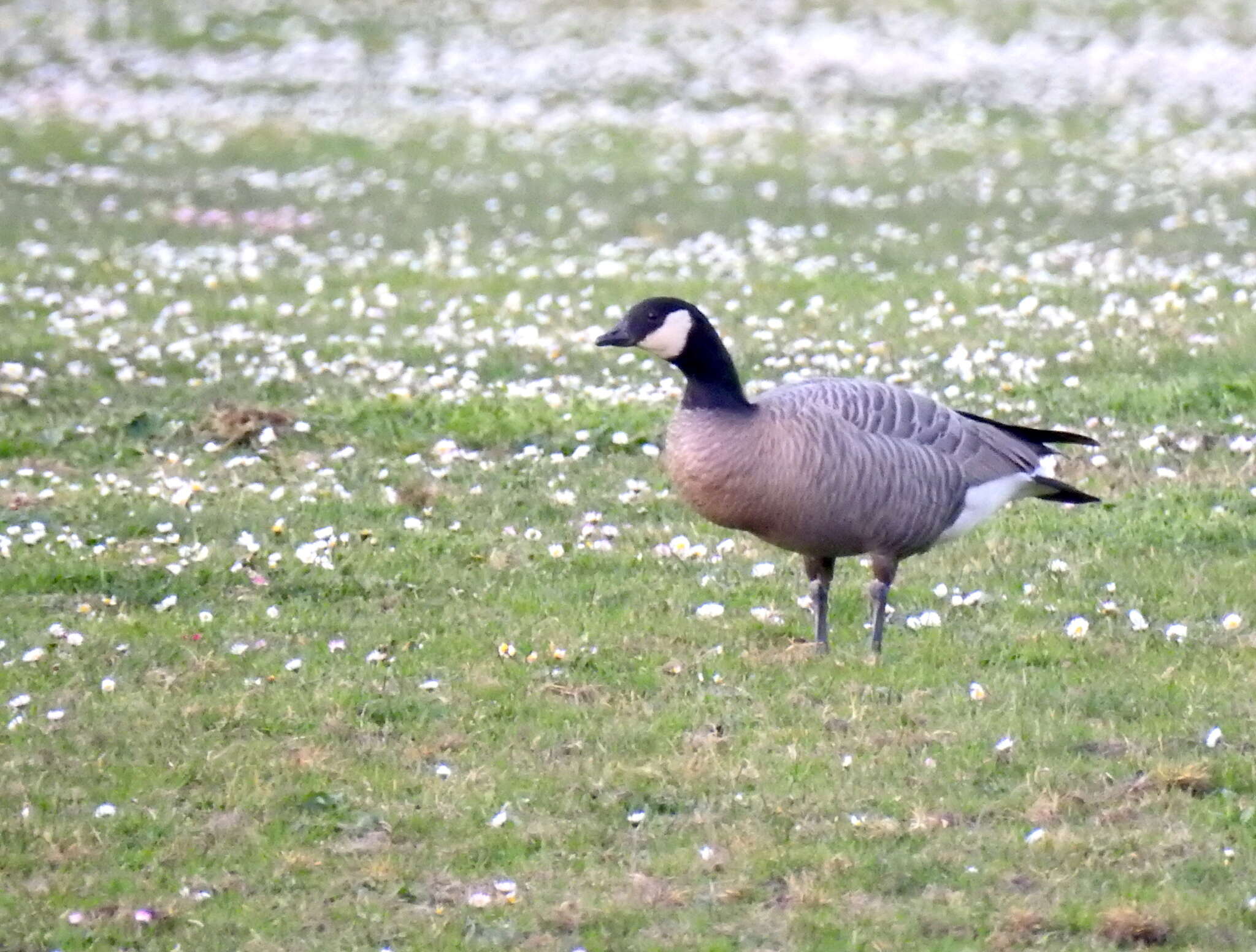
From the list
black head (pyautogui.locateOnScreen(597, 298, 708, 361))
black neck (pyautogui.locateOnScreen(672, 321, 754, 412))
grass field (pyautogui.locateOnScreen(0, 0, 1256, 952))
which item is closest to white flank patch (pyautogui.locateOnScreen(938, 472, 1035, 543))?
grass field (pyautogui.locateOnScreen(0, 0, 1256, 952))

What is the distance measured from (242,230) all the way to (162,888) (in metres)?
16.3

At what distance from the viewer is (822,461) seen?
7.94 m

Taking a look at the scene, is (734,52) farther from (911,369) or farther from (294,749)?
(294,749)

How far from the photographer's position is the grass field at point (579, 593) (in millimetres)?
6016

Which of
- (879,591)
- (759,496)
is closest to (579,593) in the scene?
(759,496)

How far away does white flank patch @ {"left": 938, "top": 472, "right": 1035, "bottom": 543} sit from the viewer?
27.7ft

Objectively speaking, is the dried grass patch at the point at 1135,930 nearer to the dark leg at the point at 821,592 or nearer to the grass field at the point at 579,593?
the grass field at the point at 579,593

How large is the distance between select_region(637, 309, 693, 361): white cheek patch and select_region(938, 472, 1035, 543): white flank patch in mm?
1417

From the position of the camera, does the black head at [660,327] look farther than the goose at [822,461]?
Yes

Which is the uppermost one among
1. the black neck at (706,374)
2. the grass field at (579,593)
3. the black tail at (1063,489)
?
the black neck at (706,374)

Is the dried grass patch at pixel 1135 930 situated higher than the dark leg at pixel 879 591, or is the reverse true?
the dried grass patch at pixel 1135 930

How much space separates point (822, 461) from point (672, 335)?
33.7 inches

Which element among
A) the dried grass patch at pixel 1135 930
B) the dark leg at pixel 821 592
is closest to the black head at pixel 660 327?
the dark leg at pixel 821 592

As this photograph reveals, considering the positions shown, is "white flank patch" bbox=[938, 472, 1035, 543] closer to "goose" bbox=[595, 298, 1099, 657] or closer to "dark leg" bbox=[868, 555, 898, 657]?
"goose" bbox=[595, 298, 1099, 657]
